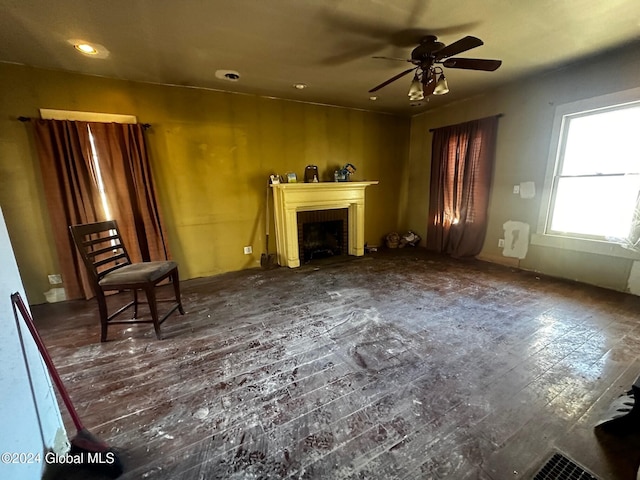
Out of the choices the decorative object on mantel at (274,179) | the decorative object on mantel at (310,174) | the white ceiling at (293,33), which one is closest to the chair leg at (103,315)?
the white ceiling at (293,33)

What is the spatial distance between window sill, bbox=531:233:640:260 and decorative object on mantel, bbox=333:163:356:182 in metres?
2.77

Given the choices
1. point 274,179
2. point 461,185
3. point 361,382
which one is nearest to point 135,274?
point 361,382

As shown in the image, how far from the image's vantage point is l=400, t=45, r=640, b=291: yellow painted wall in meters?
2.82

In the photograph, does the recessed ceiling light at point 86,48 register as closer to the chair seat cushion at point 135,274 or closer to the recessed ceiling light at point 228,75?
the recessed ceiling light at point 228,75

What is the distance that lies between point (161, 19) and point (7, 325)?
87.6 inches

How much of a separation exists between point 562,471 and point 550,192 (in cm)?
332

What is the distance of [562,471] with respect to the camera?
112 centimetres

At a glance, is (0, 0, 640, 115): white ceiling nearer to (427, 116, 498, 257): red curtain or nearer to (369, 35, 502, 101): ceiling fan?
(369, 35, 502, 101): ceiling fan

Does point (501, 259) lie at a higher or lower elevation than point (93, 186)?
lower

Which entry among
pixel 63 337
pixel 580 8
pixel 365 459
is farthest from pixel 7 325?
pixel 580 8

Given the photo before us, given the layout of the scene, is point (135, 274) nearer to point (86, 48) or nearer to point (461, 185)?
point (86, 48)

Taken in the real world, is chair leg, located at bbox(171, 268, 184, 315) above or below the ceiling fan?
below

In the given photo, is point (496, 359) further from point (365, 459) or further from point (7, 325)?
point (7, 325)

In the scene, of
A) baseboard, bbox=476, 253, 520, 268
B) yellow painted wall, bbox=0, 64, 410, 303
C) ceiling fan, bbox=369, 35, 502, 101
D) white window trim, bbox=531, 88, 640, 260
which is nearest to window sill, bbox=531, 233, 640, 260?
white window trim, bbox=531, 88, 640, 260
